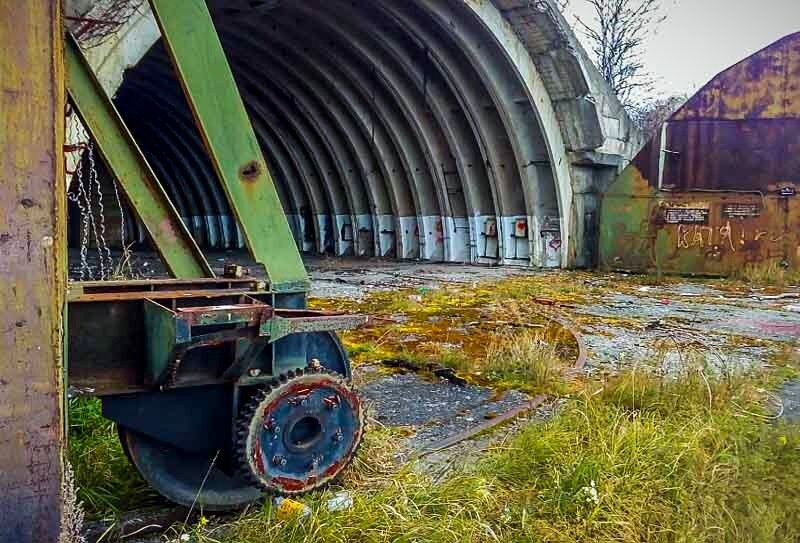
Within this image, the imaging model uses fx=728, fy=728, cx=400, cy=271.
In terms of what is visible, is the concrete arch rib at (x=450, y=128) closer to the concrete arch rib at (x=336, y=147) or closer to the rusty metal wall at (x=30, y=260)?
the concrete arch rib at (x=336, y=147)

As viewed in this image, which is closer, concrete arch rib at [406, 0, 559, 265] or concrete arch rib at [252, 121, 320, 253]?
concrete arch rib at [406, 0, 559, 265]

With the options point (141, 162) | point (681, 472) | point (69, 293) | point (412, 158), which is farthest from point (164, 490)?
point (412, 158)

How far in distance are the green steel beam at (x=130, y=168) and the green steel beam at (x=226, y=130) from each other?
261 mm

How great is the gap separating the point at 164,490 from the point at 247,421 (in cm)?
50

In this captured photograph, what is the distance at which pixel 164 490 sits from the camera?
271cm

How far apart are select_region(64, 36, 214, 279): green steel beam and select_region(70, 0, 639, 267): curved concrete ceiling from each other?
385 inches

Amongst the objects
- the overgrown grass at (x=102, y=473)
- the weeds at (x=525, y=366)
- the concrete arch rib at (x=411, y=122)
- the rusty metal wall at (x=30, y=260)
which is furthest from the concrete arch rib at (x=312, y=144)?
the rusty metal wall at (x=30, y=260)

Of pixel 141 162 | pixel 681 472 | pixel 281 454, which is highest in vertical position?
pixel 141 162

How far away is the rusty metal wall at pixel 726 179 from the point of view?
11789mm

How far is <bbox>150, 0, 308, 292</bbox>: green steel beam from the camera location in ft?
8.97

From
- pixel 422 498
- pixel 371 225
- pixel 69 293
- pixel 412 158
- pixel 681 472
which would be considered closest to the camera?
pixel 69 293

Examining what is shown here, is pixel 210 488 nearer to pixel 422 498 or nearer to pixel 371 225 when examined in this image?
pixel 422 498

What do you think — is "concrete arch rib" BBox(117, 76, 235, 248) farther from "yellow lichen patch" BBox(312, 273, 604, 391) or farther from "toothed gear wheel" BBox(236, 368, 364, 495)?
"toothed gear wheel" BBox(236, 368, 364, 495)

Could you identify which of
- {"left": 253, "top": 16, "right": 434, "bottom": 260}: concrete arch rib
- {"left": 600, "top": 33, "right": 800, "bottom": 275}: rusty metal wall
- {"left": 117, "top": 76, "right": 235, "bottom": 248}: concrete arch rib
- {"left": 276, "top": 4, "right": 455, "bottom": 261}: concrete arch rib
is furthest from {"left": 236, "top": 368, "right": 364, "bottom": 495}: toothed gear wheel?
{"left": 117, "top": 76, "right": 235, "bottom": 248}: concrete arch rib
